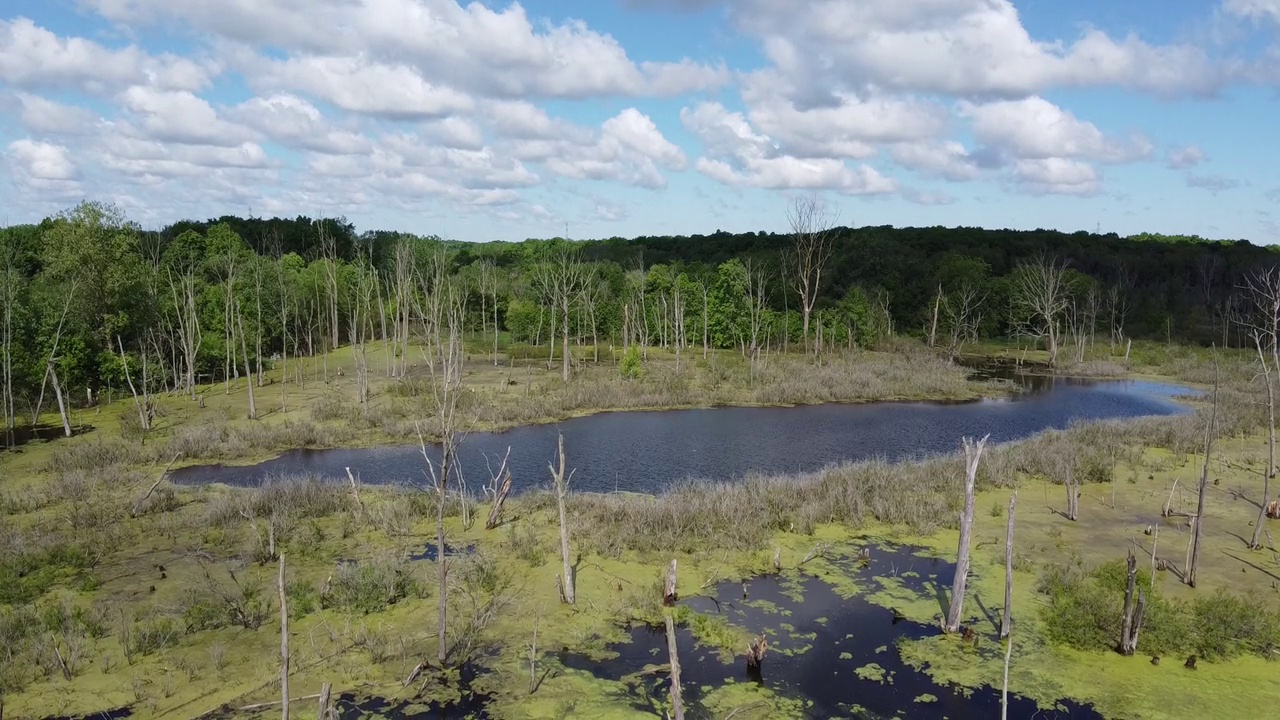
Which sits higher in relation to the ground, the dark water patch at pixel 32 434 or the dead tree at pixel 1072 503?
the dead tree at pixel 1072 503

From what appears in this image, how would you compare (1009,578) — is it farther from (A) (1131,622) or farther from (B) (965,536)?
(A) (1131,622)

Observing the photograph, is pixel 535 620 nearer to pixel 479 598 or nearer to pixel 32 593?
pixel 479 598

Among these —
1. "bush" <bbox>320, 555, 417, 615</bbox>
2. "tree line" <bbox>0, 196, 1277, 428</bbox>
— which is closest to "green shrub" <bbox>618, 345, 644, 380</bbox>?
"tree line" <bbox>0, 196, 1277, 428</bbox>

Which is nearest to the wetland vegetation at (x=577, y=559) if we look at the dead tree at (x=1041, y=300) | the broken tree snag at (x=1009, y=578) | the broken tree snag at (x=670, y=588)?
the broken tree snag at (x=1009, y=578)

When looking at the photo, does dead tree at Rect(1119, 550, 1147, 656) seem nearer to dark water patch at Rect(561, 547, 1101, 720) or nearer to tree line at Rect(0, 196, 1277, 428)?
dark water patch at Rect(561, 547, 1101, 720)

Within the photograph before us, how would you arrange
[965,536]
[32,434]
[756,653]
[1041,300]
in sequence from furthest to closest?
[1041,300] < [32,434] < [965,536] < [756,653]

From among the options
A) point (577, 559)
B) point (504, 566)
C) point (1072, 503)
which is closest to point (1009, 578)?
point (1072, 503)

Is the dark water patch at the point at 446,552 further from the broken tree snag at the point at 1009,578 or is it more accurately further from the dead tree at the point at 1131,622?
the dead tree at the point at 1131,622

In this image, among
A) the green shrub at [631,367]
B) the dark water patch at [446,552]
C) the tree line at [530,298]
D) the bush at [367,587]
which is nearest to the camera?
the bush at [367,587]
